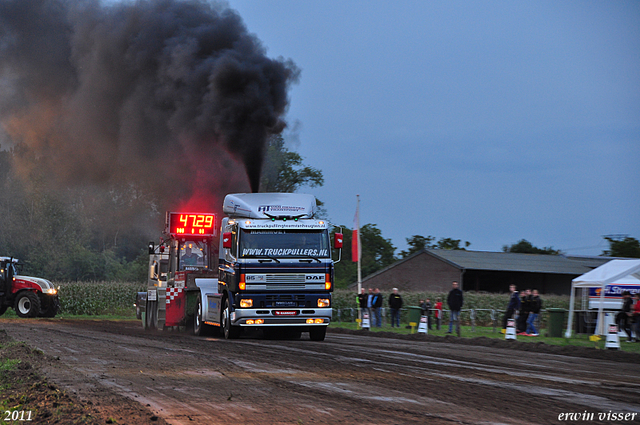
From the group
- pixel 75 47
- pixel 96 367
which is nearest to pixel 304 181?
pixel 75 47

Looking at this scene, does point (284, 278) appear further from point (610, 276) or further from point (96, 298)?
point (96, 298)

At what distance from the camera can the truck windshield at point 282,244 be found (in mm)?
17703

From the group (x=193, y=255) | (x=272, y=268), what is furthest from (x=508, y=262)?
(x=272, y=268)

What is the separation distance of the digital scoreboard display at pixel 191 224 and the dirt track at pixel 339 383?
221 inches

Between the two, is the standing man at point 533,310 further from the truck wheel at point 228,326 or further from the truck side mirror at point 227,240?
the truck side mirror at point 227,240

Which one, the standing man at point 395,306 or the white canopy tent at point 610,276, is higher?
the white canopy tent at point 610,276

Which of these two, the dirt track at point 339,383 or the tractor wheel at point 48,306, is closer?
the dirt track at point 339,383

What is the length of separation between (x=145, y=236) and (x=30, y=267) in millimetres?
11721

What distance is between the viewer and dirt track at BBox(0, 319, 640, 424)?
7664mm

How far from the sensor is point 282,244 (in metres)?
17.8

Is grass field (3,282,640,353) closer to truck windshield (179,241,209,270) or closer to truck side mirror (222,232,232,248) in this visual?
truck windshield (179,241,209,270)

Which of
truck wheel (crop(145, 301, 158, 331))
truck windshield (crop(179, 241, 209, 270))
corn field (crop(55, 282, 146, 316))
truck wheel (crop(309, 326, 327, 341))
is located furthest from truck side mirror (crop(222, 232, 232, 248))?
corn field (crop(55, 282, 146, 316))

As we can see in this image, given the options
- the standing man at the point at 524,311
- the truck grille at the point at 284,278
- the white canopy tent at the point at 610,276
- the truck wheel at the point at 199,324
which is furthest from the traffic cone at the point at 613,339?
the truck wheel at the point at 199,324

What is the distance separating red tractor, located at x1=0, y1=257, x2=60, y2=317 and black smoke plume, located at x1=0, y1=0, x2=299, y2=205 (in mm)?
5395
